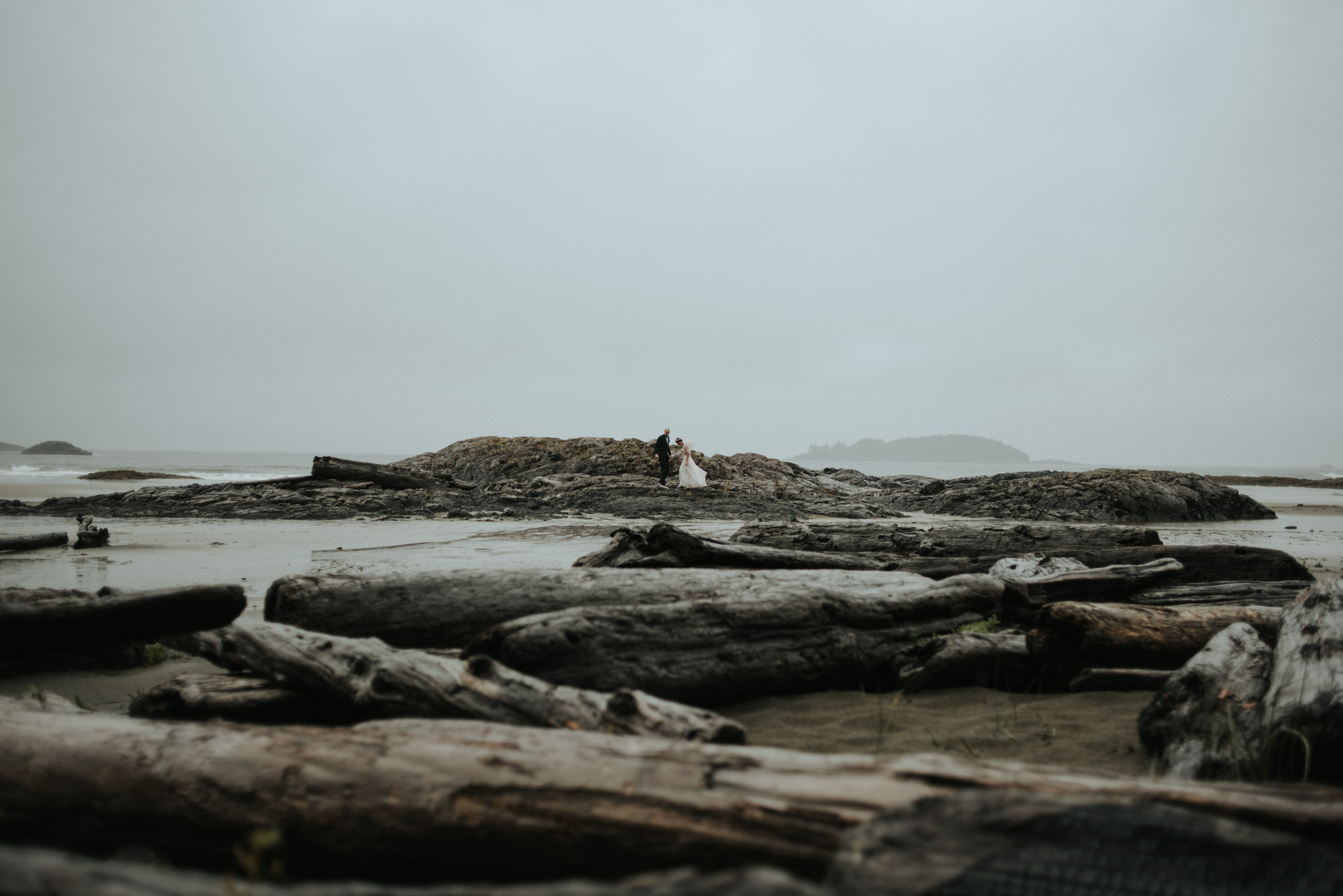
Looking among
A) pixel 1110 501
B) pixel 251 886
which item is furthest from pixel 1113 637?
pixel 1110 501

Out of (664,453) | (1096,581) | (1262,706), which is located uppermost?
(664,453)

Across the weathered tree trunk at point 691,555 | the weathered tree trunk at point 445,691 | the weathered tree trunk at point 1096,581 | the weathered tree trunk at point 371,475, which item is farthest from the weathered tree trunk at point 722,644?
the weathered tree trunk at point 371,475

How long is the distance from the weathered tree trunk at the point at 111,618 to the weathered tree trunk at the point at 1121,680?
4744 mm

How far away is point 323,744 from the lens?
2.15 m

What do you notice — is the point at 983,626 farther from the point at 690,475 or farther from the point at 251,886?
the point at 690,475

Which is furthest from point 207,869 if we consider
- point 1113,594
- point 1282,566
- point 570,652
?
point 1282,566

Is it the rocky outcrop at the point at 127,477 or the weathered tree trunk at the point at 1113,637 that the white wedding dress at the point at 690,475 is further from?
the rocky outcrop at the point at 127,477

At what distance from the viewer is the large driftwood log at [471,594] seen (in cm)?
435

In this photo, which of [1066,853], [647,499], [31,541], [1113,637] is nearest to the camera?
[1066,853]

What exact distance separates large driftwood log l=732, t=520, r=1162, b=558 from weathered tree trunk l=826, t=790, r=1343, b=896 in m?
5.93

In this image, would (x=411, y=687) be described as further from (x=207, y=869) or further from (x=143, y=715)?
(x=143, y=715)

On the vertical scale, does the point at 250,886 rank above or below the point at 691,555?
below

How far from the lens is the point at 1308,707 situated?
2.66m

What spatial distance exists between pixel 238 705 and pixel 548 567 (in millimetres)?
3846
